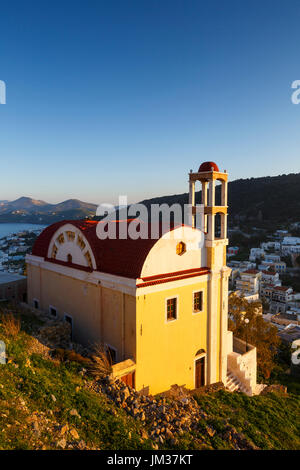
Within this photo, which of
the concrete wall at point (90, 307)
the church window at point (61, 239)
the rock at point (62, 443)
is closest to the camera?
the rock at point (62, 443)

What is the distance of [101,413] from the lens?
26.1ft

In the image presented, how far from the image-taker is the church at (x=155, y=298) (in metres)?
11.3

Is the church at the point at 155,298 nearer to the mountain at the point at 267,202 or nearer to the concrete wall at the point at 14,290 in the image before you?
the concrete wall at the point at 14,290

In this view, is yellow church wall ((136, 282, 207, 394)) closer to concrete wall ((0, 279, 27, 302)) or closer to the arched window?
the arched window

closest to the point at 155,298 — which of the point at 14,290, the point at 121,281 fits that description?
the point at 121,281

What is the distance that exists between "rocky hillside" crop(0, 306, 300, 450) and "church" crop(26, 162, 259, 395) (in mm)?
1174

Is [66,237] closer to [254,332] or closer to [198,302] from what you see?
[198,302]

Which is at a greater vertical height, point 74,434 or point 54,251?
point 54,251

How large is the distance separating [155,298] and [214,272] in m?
3.54

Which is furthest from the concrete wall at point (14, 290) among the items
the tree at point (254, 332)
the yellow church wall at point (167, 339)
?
the tree at point (254, 332)

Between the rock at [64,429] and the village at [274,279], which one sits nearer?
the rock at [64,429]

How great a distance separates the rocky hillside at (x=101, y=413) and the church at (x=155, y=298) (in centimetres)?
117
